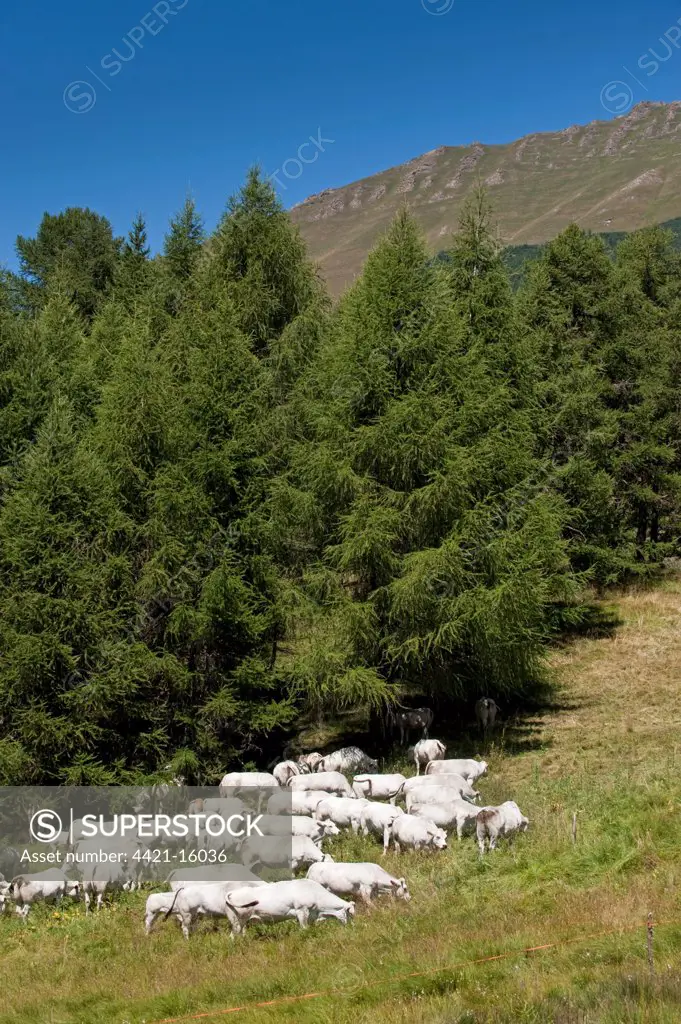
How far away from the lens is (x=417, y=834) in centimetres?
1455

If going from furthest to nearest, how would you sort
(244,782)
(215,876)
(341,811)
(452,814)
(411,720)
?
(411,720), (244,782), (341,811), (452,814), (215,876)

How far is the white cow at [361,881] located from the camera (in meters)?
12.4

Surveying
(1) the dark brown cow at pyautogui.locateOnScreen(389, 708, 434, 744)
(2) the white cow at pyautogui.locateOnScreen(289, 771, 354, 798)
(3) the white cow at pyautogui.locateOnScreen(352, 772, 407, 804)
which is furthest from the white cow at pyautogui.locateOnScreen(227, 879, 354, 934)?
(1) the dark brown cow at pyautogui.locateOnScreen(389, 708, 434, 744)

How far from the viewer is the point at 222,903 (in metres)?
12.4

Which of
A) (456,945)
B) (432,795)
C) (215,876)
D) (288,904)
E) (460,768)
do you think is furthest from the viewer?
(460,768)

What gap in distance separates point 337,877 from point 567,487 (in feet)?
62.6

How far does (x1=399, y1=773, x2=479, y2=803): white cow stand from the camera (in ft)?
54.9

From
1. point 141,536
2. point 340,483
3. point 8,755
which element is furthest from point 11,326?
point 8,755

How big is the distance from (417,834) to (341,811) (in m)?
2.30

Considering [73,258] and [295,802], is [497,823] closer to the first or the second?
[295,802]

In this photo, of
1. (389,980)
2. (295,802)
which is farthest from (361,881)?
(295,802)

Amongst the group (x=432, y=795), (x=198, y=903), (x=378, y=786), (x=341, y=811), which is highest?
(x=198, y=903)

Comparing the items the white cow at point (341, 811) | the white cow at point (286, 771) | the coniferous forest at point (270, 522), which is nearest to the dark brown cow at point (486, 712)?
the coniferous forest at point (270, 522)

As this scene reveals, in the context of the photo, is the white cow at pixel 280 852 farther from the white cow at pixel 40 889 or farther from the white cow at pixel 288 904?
the white cow at pixel 40 889
